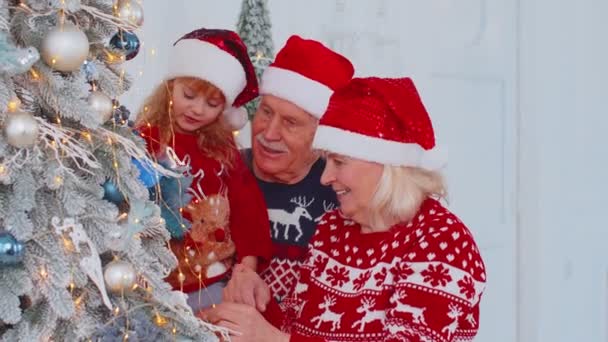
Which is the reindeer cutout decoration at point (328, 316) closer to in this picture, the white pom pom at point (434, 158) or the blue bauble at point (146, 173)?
the white pom pom at point (434, 158)

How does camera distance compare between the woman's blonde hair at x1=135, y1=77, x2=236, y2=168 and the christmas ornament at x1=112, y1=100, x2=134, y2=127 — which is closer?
the christmas ornament at x1=112, y1=100, x2=134, y2=127

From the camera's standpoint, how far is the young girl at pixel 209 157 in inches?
77.9

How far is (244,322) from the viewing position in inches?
73.0

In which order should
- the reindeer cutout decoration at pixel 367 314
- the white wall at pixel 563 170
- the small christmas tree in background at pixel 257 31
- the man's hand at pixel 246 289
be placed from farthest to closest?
the white wall at pixel 563 170, the small christmas tree in background at pixel 257 31, the man's hand at pixel 246 289, the reindeer cutout decoration at pixel 367 314

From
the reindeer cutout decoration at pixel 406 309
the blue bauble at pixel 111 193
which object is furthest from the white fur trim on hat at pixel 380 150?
the blue bauble at pixel 111 193

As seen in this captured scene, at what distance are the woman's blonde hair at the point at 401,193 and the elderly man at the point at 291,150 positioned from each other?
13.4 inches

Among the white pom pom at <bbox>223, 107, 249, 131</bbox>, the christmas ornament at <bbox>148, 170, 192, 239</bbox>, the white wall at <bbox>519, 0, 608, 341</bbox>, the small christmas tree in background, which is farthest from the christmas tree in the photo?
the white wall at <bbox>519, 0, 608, 341</bbox>

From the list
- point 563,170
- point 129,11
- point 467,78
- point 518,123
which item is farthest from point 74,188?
point 563,170

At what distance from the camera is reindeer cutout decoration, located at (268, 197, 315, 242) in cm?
215

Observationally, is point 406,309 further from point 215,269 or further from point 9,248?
point 9,248

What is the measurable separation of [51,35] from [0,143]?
16cm

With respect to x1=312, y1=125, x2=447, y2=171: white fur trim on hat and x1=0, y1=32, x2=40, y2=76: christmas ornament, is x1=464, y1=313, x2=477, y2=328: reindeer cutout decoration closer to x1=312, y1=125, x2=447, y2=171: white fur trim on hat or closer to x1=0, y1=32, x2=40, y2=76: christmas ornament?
x1=312, y1=125, x2=447, y2=171: white fur trim on hat

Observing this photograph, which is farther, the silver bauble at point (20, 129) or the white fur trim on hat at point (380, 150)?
the white fur trim on hat at point (380, 150)

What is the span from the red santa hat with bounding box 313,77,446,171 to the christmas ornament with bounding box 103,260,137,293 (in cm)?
64
